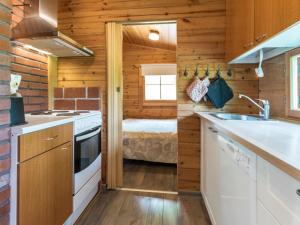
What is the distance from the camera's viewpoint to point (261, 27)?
4.71ft

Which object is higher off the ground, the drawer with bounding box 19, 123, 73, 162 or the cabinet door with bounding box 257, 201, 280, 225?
Answer: the drawer with bounding box 19, 123, 73, 162

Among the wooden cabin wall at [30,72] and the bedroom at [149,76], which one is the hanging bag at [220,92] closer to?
the bedroom at [149,76]

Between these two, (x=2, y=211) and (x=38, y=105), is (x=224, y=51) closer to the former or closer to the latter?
(x=38, y=105)

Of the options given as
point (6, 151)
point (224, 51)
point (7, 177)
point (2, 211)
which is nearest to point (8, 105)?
point (6, 151)

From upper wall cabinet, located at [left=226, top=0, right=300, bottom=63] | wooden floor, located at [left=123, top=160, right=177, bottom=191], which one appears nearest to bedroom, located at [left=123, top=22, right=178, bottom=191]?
wooden floor, located at [left=123, top=160, right=177, bottom=191]

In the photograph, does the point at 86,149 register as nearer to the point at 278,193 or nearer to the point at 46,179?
the point at 46,179

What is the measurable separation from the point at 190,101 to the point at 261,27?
47.0 inches

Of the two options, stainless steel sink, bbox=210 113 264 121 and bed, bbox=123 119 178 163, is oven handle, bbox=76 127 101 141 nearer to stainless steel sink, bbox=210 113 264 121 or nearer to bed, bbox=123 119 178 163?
bed, bbox=123 119 178 163

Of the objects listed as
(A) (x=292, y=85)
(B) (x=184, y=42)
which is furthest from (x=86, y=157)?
(A) (x=292, y=85)

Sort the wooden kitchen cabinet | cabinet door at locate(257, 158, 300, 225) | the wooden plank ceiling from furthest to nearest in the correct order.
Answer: the wooden plank ceiling, the wooden kitchen cabinet, cabinet door at locate(257, 158, 300, 225)

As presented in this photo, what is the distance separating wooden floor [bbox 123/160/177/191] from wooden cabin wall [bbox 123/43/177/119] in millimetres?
2135

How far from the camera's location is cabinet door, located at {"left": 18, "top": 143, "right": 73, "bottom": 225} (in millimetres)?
1234

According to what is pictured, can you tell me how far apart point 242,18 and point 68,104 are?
217 centimetres

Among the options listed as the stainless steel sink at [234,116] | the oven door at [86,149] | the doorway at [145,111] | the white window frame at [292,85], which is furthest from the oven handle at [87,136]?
the white window frame at [292,85]
